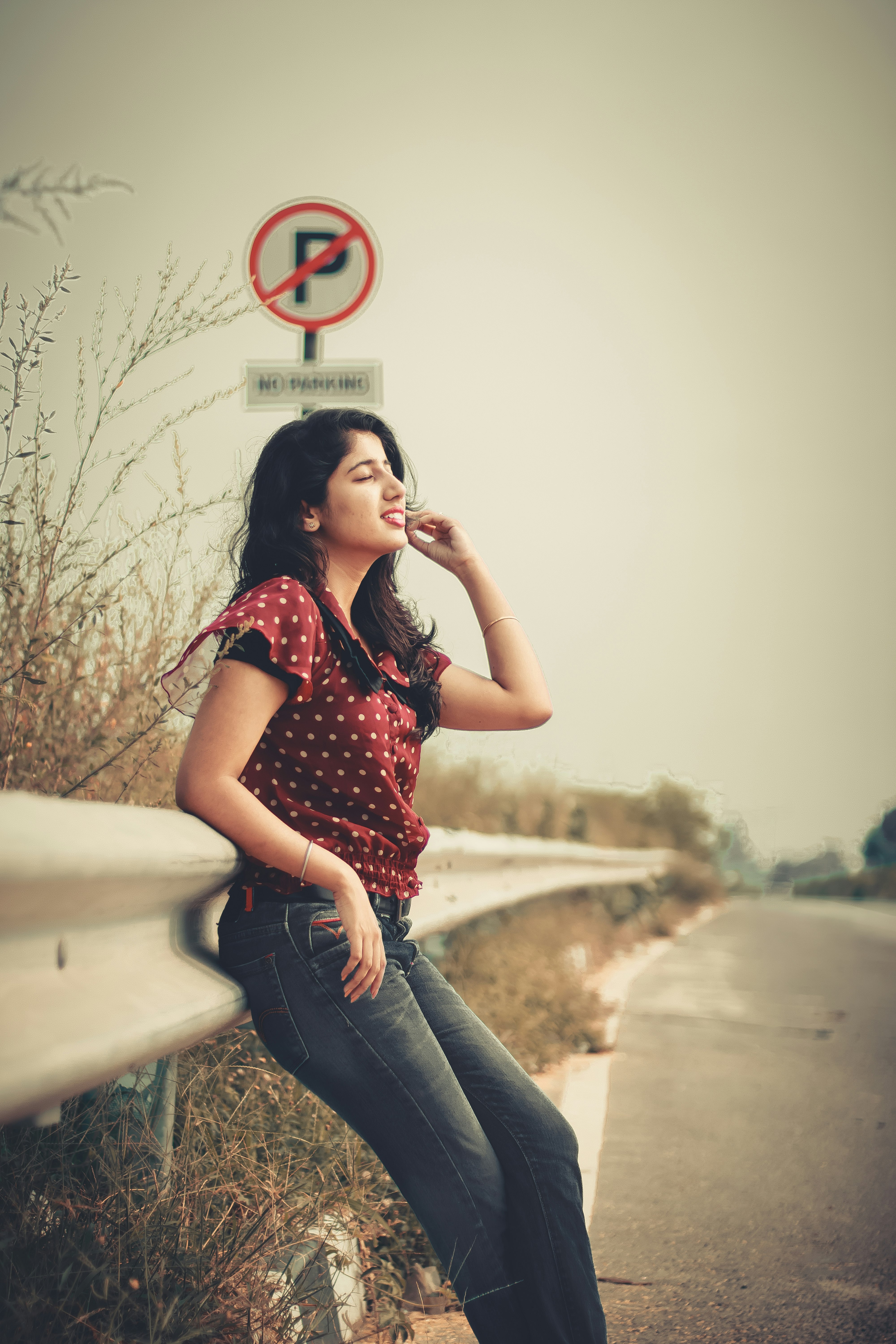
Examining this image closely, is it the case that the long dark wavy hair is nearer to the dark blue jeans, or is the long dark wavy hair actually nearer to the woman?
the woman

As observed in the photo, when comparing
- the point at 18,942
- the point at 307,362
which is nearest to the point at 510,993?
the point at 307,362

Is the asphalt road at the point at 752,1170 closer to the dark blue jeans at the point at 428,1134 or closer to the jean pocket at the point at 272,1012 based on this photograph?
the dark blue jeans at the point at 428,1134

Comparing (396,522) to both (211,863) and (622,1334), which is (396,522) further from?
(622,1334)

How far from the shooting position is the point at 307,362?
3.89 metres

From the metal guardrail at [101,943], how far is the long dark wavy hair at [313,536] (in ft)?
2.51

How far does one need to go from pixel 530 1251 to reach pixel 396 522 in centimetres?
161

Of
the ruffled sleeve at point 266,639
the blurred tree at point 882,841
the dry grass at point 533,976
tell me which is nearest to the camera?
the ruffled sleeve at point 266,639

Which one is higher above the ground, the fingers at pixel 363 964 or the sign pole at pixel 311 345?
the sign pole at pixel 311 345

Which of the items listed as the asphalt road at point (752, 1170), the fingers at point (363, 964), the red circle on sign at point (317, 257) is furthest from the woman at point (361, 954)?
the red circle on sign at point (317, 257)

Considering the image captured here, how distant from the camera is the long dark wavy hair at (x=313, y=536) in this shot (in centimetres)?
245

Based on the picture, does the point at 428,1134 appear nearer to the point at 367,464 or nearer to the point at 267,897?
the point at 267,897

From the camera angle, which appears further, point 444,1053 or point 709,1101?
point 709,1101

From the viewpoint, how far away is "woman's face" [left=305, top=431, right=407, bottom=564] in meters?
2.53

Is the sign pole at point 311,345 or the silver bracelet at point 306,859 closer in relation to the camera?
the silver bracelet at point 306,859
